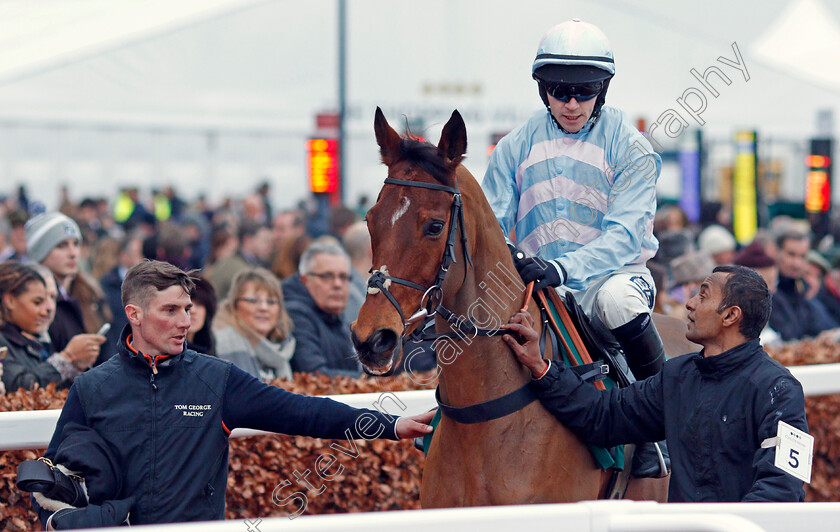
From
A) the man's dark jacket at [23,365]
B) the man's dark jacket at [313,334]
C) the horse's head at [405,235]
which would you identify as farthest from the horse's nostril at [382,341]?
the man's dark jacket at [313,334]

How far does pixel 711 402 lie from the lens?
2.78 metres

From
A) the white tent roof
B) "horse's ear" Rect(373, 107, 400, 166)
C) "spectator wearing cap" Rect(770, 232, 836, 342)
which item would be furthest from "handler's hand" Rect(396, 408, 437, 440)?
the white tent roof

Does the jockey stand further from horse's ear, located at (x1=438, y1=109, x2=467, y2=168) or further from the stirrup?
the stirrup

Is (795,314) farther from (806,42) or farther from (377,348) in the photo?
(806,42)

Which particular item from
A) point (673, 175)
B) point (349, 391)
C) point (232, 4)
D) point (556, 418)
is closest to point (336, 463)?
point (349, 391)

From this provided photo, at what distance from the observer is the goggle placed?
10.6 feet

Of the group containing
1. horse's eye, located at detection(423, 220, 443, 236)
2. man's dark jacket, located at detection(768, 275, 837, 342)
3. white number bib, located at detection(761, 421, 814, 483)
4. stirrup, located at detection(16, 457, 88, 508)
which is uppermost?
horse's eye, located at detection(423, 220, 443, 236)

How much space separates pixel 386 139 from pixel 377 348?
2.25ft

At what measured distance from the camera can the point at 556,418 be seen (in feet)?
9.80

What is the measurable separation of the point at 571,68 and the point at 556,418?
1.22 meters

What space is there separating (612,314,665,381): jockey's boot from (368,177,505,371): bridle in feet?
1.80

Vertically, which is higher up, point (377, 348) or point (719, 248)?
point (377, 348)

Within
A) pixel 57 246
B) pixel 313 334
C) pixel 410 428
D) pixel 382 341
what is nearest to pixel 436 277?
pixel 382 341

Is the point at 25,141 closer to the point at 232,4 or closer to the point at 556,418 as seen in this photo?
the point at 232,4
